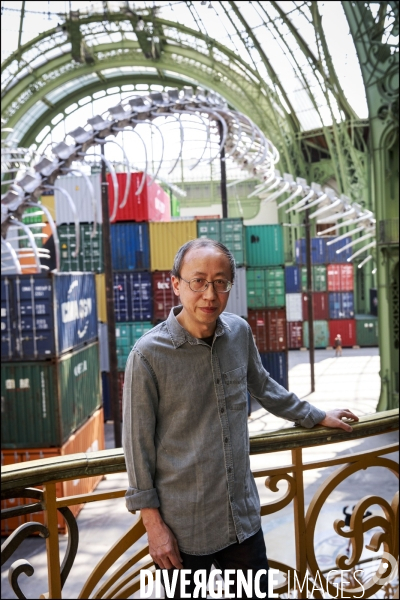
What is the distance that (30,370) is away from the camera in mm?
10031

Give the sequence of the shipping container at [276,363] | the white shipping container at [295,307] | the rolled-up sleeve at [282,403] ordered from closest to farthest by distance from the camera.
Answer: the rolled-up sleeve at [282,403]
the shipping container at [276,363]
the white shipping container at [295,307]

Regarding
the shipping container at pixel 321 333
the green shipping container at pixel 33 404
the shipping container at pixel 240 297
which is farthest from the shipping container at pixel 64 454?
the shipping container at pixel 321 333

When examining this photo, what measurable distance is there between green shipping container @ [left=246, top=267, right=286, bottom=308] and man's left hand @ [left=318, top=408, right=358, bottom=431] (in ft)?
54.0

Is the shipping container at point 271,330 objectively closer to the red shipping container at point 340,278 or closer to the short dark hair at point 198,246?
the red shipping container at point 340,278

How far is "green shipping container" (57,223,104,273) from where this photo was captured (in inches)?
659

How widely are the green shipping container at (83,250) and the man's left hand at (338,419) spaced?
14.8 meters

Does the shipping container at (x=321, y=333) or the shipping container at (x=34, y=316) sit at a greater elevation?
the shipping container at (x=34, y=316)

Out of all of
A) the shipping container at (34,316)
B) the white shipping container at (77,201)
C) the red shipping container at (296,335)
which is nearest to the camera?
the shipping container at (34,316)

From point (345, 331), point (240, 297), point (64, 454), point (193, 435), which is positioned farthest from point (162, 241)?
point (345, 331)

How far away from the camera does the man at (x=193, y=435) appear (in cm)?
188

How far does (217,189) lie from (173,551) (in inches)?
1463

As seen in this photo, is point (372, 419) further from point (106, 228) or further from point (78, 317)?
point (106, 228)

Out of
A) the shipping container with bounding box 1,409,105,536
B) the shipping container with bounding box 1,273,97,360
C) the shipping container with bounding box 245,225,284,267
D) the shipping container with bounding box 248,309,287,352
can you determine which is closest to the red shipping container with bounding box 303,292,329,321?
the shipping container with bounding box 245,225,284,267

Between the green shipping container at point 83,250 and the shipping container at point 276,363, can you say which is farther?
the shipping container at point 276,363
